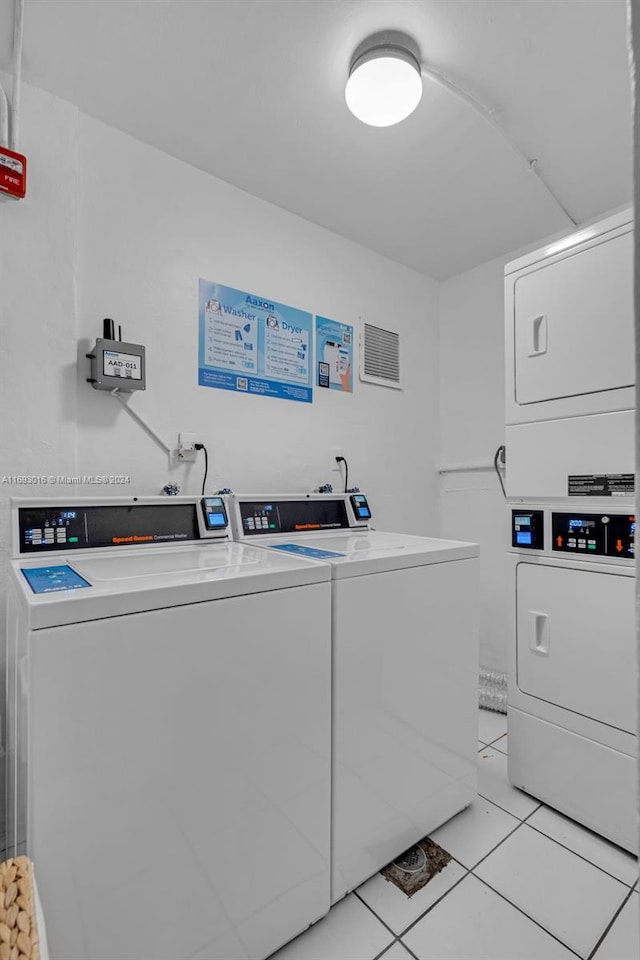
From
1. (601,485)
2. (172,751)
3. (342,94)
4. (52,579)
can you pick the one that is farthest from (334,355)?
(172,751)

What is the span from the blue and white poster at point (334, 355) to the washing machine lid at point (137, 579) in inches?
52.0

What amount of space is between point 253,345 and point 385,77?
114 cm

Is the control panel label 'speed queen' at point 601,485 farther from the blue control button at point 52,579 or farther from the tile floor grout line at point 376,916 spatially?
the blue control button at point 52,579

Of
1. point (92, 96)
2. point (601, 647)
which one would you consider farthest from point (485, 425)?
point (92, 96)

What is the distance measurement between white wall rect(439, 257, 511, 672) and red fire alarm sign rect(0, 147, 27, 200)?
7.94ft

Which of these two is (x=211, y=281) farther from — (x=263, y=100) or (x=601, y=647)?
(x=601, y=647)

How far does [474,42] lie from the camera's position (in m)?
1.52

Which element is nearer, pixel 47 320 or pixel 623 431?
pixel 623 431

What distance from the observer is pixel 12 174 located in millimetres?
1604

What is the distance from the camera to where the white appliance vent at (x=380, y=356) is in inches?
108

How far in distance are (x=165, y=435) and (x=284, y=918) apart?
166 cm

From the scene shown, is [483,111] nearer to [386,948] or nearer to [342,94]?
[342,94]

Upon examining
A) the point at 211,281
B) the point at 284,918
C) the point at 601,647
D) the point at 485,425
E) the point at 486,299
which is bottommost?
the point at 284,918

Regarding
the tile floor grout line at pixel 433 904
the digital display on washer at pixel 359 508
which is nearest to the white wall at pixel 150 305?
the digital display on washer at pixel 359 508
